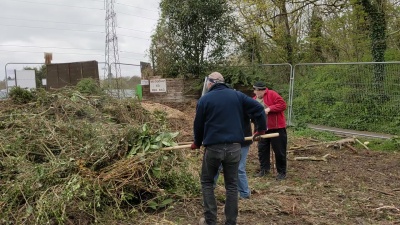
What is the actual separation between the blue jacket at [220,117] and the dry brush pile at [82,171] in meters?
0.96

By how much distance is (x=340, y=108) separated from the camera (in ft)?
33.9

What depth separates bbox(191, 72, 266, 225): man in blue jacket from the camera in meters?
4.18

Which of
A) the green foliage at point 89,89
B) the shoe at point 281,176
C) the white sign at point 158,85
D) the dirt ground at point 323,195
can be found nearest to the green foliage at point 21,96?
the green foliage at point 89,89

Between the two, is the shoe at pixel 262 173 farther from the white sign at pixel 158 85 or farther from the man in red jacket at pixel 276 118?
the white sign at pixel 158 85

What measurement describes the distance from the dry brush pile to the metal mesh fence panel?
6.03 meters

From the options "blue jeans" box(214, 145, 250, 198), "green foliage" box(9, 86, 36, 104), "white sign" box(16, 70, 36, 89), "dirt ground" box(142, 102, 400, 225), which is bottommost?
"dirt ground" box(142, 102, 400, 225)

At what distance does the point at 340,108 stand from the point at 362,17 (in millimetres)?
4735

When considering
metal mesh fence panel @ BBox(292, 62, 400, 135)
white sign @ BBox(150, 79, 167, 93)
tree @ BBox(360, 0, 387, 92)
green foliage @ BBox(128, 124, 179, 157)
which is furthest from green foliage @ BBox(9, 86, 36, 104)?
tree @ BBox(360, 0, 387, 92)

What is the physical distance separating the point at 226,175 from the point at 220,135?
494mm

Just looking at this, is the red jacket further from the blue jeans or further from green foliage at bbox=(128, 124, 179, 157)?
green foliage at bbox=(128, 124, 179, 157)

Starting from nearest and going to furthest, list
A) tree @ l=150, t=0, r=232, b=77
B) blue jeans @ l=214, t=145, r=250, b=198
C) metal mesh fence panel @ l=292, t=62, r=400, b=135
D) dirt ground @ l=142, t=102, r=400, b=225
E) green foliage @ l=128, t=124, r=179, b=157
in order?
dirt ground @ l=142, t=102, r=400, b=225, green foliage @ l=128, t=124, r=179, b=157, blue jeans @ l=214, t=145, r=250, b=198, metal mesh fence panel @ l=292, t=62, r=400, b=135, tree @ l=150, t=0, r=232, b=77

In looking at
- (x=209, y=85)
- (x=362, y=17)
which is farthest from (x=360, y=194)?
(x=362, y=17)

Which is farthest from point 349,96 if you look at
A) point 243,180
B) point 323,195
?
point 243,180

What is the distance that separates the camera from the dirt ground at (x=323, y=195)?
15.4 ft
